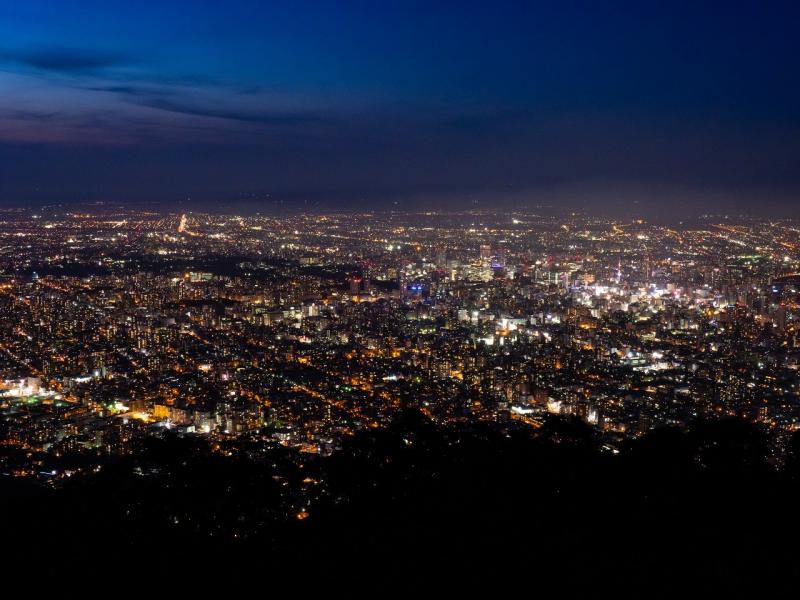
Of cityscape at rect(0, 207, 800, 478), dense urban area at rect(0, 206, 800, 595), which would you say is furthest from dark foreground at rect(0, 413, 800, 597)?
cityscape at rect(0, 207, 800, 478)

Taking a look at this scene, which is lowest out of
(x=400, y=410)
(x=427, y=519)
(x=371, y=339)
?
(x=371, y=339)

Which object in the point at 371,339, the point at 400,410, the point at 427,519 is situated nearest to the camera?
the point at 427,519

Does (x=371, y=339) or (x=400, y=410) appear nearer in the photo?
(x=400, y=410)

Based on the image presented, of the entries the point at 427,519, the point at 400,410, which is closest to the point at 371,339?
the point at 400,410

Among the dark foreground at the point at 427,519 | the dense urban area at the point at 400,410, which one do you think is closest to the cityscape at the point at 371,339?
the dense urban area at the point at 400,410

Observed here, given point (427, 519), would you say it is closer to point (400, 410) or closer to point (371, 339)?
point (400, 410)

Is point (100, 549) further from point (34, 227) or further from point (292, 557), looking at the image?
point (34, 227)

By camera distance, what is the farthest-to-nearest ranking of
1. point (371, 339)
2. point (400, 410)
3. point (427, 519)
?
point (371, 339)
point (400, 410)
point (427, 519)

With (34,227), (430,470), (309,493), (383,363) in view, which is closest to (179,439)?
(309,493)
